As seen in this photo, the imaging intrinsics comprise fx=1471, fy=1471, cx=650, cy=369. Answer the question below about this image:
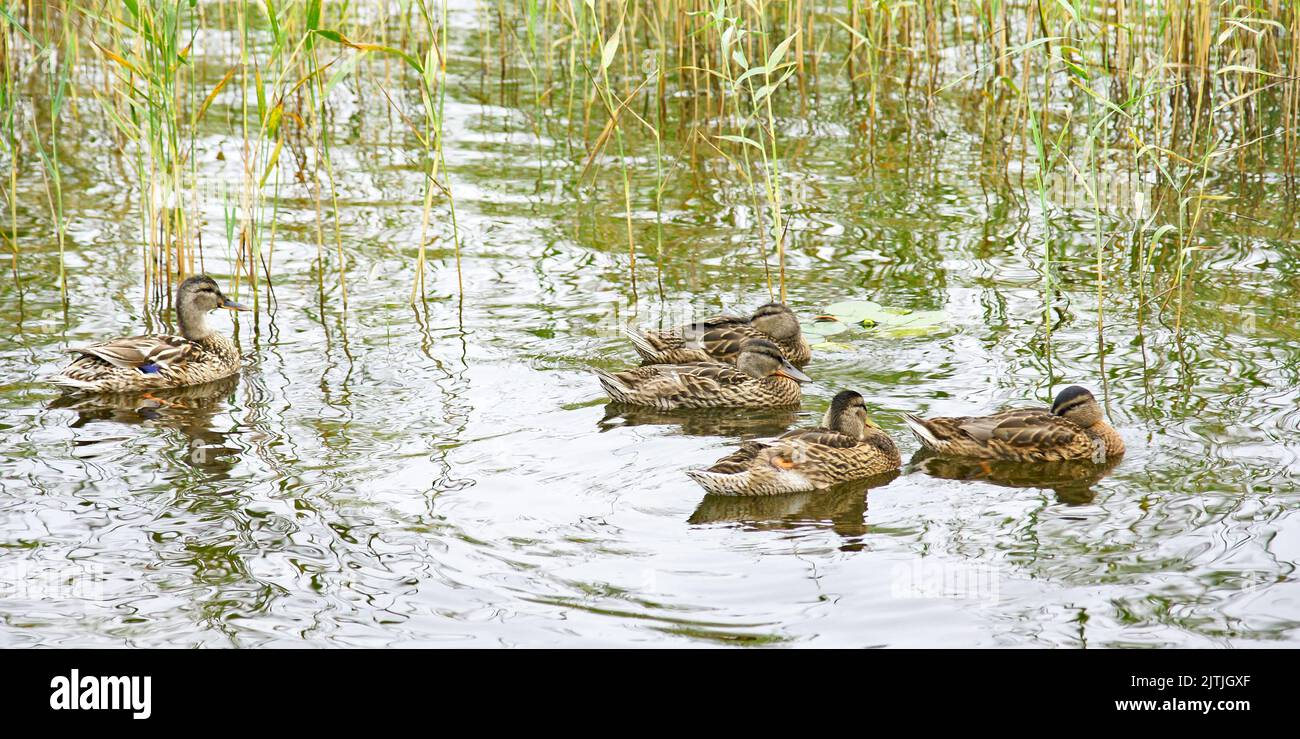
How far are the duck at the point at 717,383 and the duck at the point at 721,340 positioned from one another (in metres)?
0.29

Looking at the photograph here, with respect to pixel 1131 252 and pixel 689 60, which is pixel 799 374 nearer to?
pixel 1131 252

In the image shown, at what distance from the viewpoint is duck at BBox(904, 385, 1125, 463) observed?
23.7 ft

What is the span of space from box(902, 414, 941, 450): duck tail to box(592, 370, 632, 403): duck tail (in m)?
1.64

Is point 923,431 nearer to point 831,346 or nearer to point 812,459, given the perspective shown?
point 812,459

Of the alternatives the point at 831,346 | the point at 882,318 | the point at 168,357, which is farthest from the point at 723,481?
the point at 168,357

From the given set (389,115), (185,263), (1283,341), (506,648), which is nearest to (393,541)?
(506,648)

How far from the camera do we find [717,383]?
853cm

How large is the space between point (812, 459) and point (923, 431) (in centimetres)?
65

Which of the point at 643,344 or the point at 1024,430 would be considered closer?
the point at 1024,430

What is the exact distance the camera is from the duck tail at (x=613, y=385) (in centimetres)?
827

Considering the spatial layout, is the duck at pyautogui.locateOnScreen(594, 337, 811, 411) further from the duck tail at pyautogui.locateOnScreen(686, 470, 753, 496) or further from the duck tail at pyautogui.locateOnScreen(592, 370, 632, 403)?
the duck tail at pyautogui.locateOnScreen(686, 470, 753, 496)

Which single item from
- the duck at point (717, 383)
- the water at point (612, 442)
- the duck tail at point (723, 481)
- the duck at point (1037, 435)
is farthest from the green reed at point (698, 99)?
the duck tail at point (723, 481)

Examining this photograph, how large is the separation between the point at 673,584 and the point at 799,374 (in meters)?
2.95

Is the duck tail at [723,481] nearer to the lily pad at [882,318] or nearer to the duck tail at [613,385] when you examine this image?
the duck tail at [613,385]
